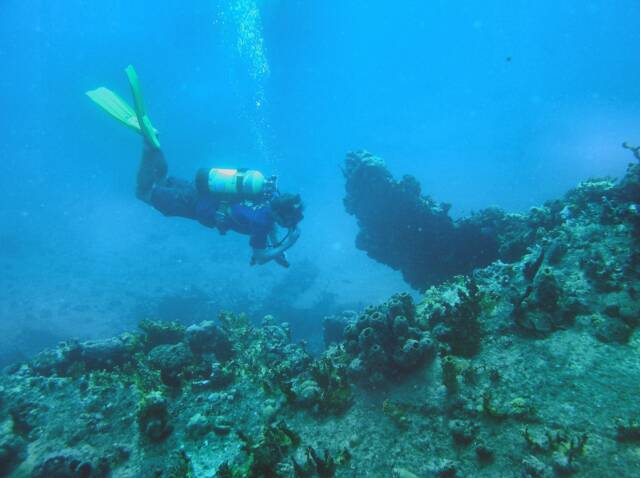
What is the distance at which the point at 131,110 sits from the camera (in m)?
10.9

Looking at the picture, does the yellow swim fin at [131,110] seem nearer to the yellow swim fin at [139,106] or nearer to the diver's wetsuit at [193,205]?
the yellow swim fin at [139,106]

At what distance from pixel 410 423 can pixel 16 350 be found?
23.3 metres

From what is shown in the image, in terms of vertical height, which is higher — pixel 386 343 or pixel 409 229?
pixel 409 229

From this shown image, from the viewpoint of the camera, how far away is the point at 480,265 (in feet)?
36.5

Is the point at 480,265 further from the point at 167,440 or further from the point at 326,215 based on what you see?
the point at 326,215

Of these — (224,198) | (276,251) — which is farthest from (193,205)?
(276,251)

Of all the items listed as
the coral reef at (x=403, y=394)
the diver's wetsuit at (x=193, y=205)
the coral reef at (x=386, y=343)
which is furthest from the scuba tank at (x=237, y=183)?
the coral reef at (x=386, y=343)

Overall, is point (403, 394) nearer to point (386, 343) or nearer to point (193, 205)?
point (386, 343)

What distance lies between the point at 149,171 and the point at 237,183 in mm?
3062

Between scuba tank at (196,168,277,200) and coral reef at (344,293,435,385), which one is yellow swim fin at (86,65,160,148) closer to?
scuba tank at (196,168,277,200)

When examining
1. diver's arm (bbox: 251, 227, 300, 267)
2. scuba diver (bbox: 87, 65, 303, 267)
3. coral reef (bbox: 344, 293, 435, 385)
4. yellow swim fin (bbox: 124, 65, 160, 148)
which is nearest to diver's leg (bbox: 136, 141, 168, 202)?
scuba diver (bbox: 87, 65, 303, 267)

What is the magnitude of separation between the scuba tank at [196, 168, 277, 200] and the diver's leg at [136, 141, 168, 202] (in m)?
1.78

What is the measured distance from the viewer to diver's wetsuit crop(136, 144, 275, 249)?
8625mm

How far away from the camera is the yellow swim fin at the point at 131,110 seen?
934 centimetres
